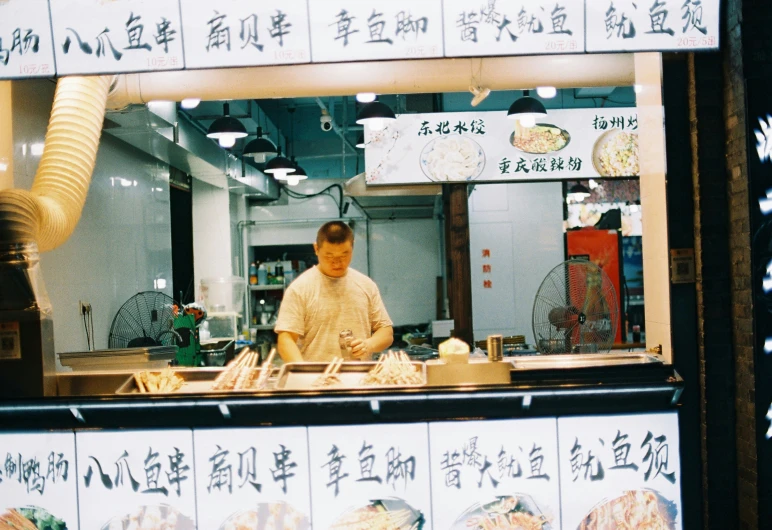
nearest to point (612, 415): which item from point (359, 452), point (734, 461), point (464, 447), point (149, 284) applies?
point (464, 447)

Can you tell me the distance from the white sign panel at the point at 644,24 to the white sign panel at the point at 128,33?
1831 mm

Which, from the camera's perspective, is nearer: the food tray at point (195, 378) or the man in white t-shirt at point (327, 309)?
the food tray at point (195, 378)

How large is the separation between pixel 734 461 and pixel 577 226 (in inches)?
235

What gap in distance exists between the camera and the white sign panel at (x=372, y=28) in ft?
9.48

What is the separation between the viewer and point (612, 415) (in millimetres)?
2785

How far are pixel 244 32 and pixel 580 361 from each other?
7.10 feet

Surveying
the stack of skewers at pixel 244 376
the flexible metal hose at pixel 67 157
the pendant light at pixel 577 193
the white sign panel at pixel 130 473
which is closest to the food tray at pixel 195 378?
the stack of skewers at pixel 244 376

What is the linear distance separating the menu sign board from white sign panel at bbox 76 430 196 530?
8.28 feet

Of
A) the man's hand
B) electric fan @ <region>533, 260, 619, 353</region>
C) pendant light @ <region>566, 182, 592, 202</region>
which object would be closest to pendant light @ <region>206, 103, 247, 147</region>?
the man's hand

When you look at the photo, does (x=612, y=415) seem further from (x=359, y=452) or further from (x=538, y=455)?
(x=359, y=452)

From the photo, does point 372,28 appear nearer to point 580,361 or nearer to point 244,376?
point 244,376

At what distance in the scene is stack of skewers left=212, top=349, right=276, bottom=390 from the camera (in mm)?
3070

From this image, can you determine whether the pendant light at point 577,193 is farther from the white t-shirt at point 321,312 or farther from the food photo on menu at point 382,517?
the food photo on menu at point 382,517

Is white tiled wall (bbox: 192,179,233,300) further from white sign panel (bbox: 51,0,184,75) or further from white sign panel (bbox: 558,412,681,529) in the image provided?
white sign panel (bbox: 558,412,681,529)
